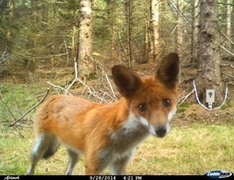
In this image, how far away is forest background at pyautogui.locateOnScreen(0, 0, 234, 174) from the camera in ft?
8.48

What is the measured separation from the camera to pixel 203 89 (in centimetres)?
437

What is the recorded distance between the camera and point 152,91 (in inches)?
59.0

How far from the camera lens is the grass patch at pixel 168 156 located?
1995 millimetres

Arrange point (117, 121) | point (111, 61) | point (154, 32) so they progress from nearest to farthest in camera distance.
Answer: point (117, 121), point (111, 61), point (154, 32)

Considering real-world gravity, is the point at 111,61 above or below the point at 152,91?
below

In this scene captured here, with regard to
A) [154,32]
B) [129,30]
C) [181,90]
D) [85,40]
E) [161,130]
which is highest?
[161,130]

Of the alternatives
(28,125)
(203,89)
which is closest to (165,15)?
(203,89)

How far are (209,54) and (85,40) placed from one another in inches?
66.8

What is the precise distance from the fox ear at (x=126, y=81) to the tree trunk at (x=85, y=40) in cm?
339

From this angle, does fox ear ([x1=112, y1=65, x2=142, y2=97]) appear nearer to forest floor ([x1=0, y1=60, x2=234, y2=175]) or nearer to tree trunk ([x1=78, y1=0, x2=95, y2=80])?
forest floor ([x1=0, y1=60, x2=234, y2=175])

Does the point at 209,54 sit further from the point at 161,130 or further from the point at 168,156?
the point at 161,130

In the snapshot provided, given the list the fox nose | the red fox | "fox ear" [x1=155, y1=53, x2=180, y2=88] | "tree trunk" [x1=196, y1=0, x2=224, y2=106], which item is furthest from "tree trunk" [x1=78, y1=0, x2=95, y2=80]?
the fox nose

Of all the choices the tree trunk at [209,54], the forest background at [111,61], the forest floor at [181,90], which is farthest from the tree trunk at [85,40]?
the tree trunk at [209,54]

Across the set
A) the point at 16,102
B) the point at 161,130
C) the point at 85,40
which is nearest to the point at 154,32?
the point at 85,40
